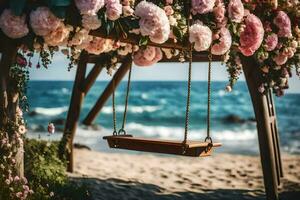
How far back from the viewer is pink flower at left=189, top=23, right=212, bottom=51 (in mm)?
4359

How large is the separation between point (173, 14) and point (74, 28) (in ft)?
2.95

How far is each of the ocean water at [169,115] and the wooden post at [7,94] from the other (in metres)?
12.6

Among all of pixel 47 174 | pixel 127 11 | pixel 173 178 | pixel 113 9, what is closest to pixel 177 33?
pixel 127 11

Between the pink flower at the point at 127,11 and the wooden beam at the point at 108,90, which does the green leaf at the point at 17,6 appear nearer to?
the pink flower at the point at 127,11

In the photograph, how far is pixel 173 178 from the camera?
9438 millimetres

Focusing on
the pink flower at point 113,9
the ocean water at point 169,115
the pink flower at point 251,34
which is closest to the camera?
the pink flower at point 113,9

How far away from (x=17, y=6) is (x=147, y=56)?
201 cm

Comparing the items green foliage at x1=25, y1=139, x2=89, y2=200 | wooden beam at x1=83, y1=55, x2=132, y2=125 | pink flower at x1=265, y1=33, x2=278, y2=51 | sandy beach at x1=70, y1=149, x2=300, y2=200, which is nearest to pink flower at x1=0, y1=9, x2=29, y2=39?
green foliage at x1=25, y1=139, x2=89, y2=200

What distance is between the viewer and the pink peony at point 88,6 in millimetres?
3562

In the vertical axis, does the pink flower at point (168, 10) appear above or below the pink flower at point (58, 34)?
above

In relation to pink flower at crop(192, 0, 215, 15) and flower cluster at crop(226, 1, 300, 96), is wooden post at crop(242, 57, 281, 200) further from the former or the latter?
pink flower at crop(192, 0, 215, 15)

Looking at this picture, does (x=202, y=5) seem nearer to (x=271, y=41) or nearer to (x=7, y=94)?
(x=271, y=41)

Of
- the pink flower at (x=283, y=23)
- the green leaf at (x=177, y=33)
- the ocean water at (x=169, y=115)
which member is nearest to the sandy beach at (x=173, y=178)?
the pink flower at (x=283, y=23)

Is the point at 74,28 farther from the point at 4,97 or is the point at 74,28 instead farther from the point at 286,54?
the point at 286,54
